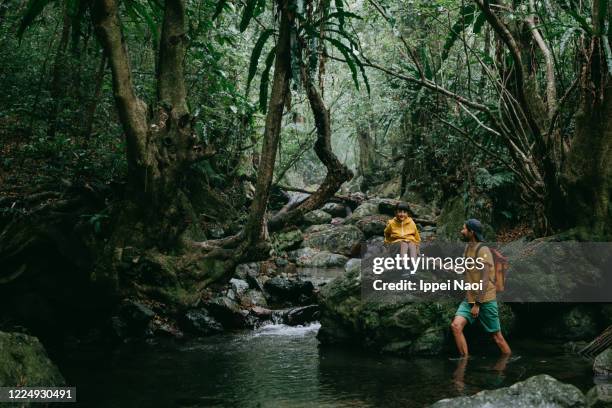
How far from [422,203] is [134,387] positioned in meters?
14.9

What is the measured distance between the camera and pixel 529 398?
153 inches

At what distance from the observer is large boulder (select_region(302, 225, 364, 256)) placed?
1698cm

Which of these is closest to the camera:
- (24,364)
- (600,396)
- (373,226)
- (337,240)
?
(600,396)

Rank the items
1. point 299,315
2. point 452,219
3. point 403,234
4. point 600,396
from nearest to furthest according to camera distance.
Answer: point 600,396 → point 403,234 → point 299,315 → point 452,219

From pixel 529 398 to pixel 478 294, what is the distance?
216 centimetres

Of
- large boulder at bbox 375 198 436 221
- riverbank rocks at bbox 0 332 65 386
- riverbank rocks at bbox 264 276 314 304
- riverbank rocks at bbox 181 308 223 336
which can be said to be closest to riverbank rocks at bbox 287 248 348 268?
large boulder at bbox 375 198 436 221

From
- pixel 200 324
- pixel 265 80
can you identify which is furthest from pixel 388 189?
pixel 265 80

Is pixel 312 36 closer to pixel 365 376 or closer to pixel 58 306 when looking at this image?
pixel 365 376

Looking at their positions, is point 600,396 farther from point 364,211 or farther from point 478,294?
point 364,211

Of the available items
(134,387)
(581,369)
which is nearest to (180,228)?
(134,387)

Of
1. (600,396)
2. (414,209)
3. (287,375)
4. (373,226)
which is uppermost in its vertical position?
(414,209)

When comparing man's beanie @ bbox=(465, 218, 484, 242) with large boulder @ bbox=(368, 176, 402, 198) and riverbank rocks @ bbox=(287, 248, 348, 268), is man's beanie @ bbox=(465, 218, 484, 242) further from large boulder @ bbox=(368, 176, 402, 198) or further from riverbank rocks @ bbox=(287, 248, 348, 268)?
large boulder @ bbox=(368, 176, 402, 198)

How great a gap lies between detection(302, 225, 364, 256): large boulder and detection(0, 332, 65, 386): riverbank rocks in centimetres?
1223

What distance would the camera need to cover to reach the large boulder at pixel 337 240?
55.7 feet
